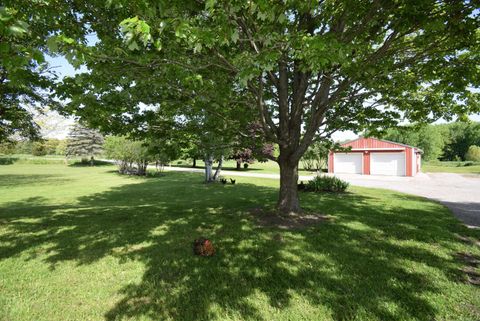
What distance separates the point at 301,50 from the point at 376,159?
29414 mm

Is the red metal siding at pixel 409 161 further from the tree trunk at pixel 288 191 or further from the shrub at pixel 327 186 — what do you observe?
the tree trunk at pixel 288 191

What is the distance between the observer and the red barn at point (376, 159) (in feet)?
92.0

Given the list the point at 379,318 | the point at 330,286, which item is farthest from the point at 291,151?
the point at 379,318

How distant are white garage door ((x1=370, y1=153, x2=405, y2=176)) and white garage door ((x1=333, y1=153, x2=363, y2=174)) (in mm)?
1444

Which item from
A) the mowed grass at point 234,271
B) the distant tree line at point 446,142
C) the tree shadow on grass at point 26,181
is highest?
the distant tree line at point 446,142

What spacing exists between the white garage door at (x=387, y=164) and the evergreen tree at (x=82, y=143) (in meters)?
48.2

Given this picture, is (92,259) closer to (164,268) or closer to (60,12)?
(164,268)

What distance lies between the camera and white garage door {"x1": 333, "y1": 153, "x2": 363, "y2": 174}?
3105cm

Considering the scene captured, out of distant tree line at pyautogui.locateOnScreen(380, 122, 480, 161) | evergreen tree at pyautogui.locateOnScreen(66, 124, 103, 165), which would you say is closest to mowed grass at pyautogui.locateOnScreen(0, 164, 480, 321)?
evergreen tree at pyautogui.locateOnScreen(66, 124, 103, 165)

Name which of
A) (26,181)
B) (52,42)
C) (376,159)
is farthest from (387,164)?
(26,181)

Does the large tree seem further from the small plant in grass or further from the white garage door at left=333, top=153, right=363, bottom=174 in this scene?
the white garage door at left=333, top=153, right=363, bottom=174

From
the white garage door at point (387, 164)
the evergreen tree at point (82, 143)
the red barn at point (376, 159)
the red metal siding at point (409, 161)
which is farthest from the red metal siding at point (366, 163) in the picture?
the evergreen tree at point (82, 143)

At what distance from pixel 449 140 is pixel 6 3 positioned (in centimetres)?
8683

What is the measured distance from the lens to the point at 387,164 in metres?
29.1
